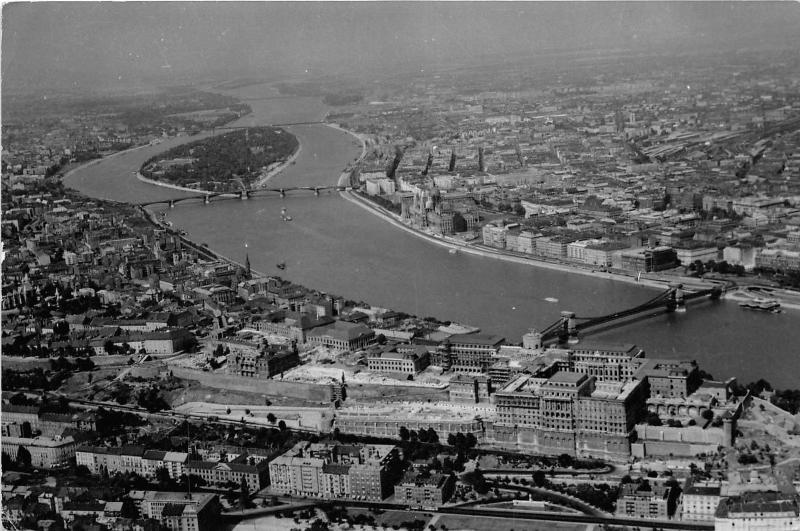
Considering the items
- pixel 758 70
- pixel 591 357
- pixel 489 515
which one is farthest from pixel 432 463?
pixel 758 70

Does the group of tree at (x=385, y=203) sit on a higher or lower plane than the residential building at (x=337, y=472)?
lower

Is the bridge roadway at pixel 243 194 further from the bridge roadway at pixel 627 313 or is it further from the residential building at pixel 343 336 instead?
the residential building at pixel 343 336

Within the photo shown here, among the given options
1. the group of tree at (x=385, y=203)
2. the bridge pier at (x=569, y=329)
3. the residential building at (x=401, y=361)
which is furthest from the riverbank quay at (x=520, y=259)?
the residential building at (x=401, y=361)

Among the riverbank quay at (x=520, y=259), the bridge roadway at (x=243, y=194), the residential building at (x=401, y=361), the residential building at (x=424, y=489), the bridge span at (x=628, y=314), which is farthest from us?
the bridge roadway at (x=243, y=194)

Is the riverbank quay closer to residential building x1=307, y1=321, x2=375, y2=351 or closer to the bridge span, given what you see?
the bridge span

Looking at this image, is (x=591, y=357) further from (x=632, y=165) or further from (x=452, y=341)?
(x=632, y=165)

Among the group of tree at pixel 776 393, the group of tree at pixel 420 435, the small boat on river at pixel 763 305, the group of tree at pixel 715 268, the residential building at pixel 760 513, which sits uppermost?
the residential building at pixel 760 513
